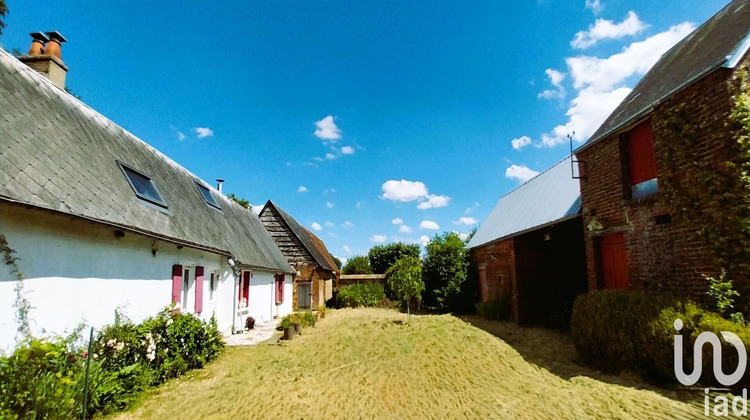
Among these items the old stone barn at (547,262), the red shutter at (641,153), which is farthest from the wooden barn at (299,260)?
the red shutter at (641,153)

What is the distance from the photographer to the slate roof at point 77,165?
232 inches

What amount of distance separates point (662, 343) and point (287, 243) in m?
20.1

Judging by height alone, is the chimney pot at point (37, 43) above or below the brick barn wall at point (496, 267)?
above

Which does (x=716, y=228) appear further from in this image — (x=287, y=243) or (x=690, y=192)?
(x=287, y=243)

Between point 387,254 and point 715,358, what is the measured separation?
91.2ft

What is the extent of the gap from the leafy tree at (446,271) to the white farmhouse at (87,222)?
10.8 m

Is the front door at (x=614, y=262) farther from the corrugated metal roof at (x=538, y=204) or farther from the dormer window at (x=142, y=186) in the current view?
the dormer window at (x=142, y=186)

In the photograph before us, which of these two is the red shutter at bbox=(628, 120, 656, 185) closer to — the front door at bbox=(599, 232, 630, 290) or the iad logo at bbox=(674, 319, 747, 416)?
the front door at bbox=(599, 232, 630, 290)

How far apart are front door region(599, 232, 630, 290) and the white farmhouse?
11.3 meters

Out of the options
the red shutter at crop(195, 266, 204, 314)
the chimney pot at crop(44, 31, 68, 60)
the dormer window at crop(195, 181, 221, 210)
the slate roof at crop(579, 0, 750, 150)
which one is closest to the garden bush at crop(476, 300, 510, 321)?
the slate roof at crop(579, 0, 750, 150)

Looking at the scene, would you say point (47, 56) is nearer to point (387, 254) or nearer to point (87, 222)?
point (87, 222)

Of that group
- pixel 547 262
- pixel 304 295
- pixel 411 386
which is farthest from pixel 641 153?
pixel 304 295

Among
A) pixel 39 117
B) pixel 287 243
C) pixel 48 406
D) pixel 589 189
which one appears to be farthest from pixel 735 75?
pixel 287 243

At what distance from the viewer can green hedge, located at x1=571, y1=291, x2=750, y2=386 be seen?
578 centimetres
